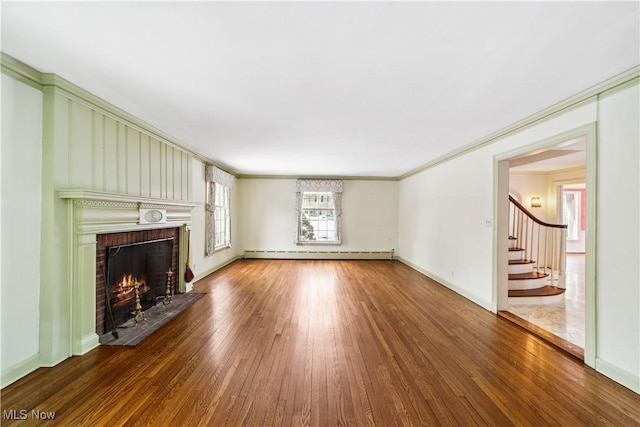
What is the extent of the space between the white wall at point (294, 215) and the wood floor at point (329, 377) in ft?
13.8

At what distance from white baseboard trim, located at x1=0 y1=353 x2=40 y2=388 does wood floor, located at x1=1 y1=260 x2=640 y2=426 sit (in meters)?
0.06

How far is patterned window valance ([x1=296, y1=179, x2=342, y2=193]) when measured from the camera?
7.77 meters

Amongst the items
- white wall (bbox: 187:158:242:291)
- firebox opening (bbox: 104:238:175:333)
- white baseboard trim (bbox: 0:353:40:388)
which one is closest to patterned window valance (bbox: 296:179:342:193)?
white wall (bbox: 187:158:242:291)

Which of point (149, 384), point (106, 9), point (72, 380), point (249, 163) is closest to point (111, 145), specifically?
point (106, 9)

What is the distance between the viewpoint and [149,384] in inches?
84.6

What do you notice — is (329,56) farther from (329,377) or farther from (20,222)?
(20,222)

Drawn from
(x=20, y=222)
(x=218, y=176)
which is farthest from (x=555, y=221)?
(x=20, y=222)

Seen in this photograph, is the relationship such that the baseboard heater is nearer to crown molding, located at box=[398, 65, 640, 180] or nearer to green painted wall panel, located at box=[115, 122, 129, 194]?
crown molding, located at box=[398, 65, 640, 180]

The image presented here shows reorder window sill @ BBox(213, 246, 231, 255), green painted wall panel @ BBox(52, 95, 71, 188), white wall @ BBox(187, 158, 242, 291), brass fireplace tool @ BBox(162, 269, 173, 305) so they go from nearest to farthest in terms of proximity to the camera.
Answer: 1. green painted wall panel @ BBox(52, 95, 71, 188)
2. brass fireplace tool @ BBox(162, 269, 173, 305)
3. white wall @ BBox(187, 158, 242, 291)
4. window sill @ BBox(213, 246, 231, 255)

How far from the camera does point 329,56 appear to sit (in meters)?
1.92

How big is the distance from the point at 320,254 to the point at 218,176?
3580 mm

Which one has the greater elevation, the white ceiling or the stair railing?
the white ceiling

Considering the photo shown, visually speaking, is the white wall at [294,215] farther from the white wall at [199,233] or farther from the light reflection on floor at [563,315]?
the light reflection on floor at [563,315]

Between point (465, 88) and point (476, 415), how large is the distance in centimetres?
256
